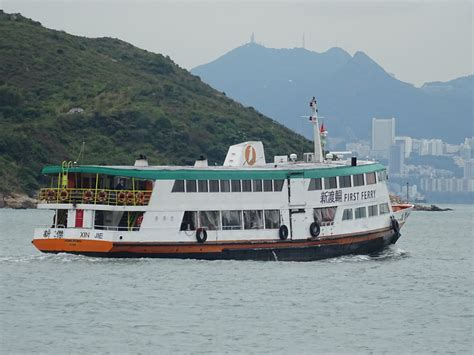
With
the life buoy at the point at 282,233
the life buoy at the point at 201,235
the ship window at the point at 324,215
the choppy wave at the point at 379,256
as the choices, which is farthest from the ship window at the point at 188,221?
the choppy wave at the point at 379,256

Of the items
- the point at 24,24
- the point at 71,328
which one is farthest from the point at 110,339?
the point at 24,24

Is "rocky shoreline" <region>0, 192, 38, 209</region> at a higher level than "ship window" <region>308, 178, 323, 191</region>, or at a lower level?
higher

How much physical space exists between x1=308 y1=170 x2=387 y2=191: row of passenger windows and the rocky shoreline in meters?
64.4

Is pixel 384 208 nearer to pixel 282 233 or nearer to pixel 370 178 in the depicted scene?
pixel 370 178

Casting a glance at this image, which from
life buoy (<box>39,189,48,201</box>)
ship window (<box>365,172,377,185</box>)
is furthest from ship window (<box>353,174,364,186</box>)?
life buoy (<box>39,189,48,201</box>)

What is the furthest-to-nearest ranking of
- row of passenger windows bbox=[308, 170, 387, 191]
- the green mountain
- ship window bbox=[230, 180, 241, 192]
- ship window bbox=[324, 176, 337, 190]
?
the green mountain
ship window bbox=[324, 176, 337, 190]
row of passenger windows bbox=[308, 170, 387, 191]
ship window bbox=[230, 180, 241, 192]

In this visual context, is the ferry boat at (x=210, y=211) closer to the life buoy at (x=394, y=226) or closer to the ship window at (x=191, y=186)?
the ship window at (x=191, y=186)

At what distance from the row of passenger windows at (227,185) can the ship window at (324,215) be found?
2.21 metres

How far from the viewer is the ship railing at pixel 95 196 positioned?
54.1m

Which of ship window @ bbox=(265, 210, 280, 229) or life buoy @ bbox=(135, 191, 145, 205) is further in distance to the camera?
ship window @ bbox=(265, 210, 280, 229)

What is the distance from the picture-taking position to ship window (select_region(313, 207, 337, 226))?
192ft

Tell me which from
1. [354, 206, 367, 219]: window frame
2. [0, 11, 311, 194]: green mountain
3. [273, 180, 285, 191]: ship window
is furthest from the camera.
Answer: [0, 11, 311, 194]: green mountain

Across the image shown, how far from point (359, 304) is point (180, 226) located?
1142 centimetres

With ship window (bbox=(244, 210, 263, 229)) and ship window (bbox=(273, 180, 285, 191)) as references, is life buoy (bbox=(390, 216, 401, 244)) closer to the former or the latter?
ship window (bbox=(273, 180, 285, 191))
